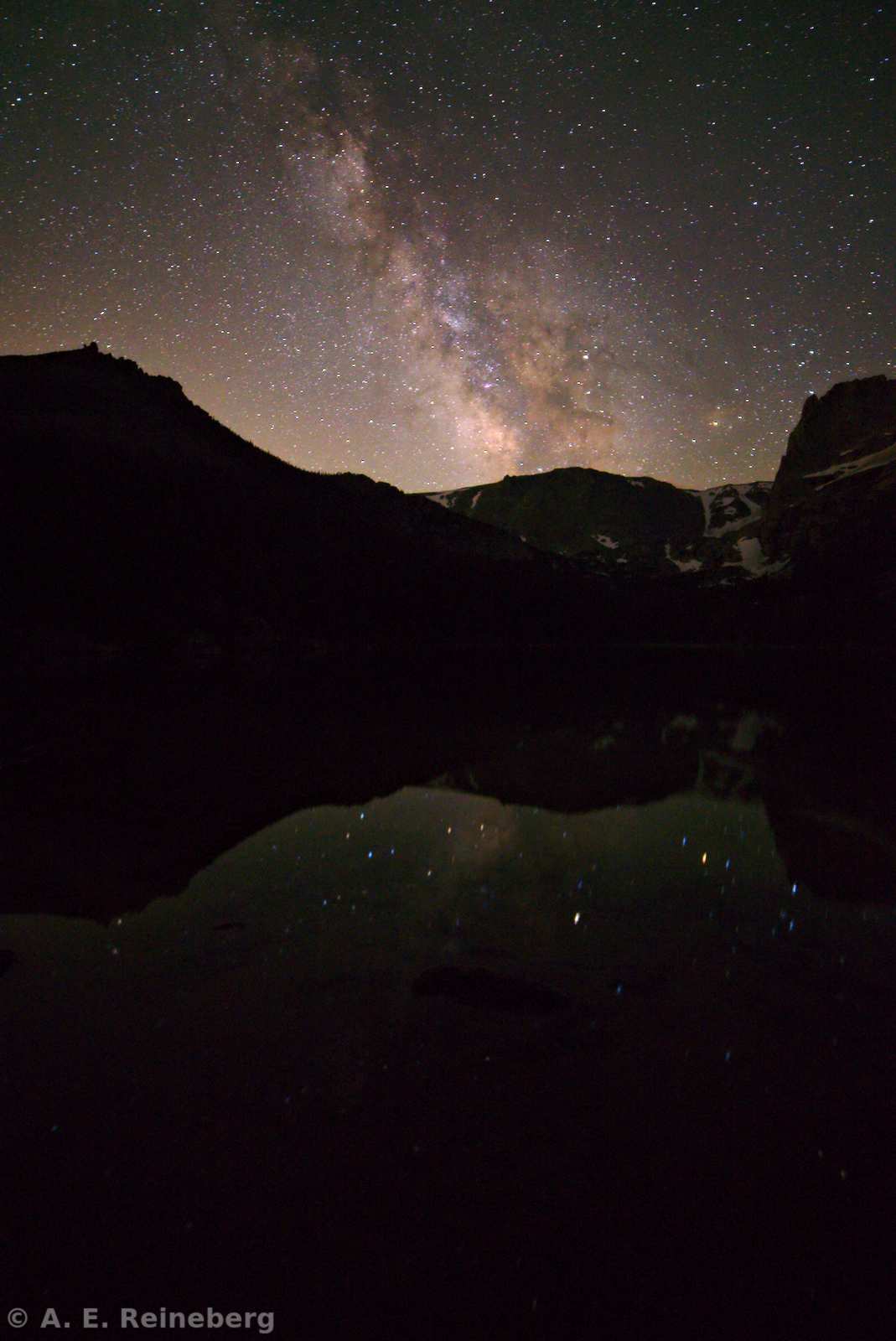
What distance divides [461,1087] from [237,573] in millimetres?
83202

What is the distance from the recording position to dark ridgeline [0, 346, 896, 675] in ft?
214

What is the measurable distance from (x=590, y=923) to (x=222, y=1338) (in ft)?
20.8

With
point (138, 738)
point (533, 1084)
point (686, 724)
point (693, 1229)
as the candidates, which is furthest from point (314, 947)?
point (686, 724)

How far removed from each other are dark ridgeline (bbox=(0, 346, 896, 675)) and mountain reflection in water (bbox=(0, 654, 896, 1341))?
177 ft

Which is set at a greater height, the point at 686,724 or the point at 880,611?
the point at 880,611

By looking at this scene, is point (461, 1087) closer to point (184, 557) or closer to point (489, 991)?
point (489, 991)

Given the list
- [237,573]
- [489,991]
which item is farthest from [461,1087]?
[237,573]

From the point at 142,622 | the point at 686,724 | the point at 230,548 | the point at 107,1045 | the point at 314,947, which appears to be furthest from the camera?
the point at 230,548

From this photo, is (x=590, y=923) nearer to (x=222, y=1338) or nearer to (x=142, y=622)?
(x=222, y=1338)

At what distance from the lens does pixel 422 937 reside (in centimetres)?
860

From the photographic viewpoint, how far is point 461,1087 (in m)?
5.67
